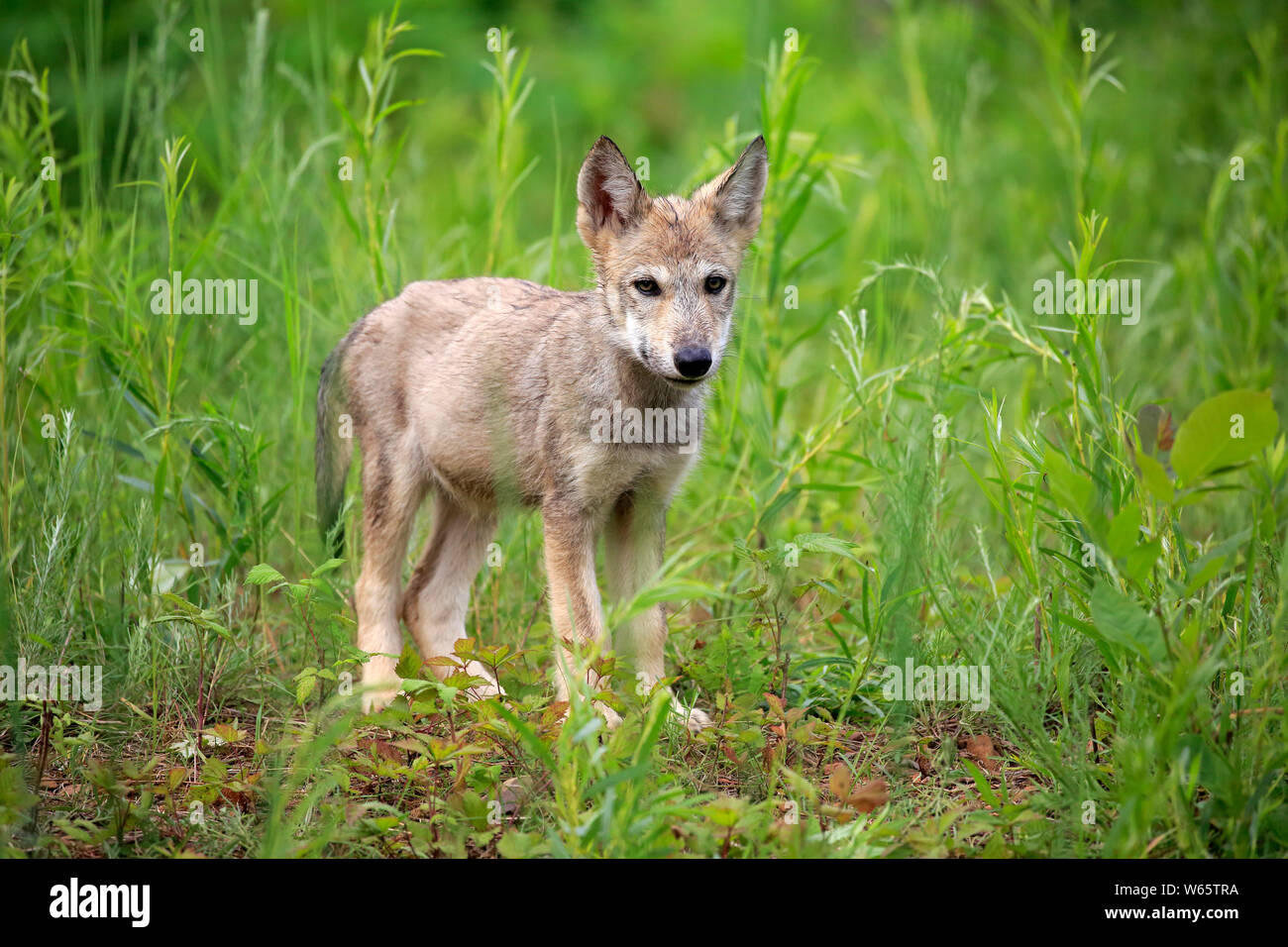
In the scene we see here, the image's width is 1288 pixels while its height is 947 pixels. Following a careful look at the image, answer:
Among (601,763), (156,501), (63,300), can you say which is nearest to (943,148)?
(601,763)

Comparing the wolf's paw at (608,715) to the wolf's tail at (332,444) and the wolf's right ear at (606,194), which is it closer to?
the wolf's tail at (332,444)

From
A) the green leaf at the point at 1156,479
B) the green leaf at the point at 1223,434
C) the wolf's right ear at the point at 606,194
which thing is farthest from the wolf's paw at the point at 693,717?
the wolf's right ear at the point at 606,194

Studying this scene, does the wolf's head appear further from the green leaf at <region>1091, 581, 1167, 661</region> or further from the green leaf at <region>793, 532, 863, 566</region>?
the green leaf at <region>1091, 581, 1167, 661</region>

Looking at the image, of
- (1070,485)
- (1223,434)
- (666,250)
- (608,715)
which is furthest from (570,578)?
(1223,434)

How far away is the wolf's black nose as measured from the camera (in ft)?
12.7

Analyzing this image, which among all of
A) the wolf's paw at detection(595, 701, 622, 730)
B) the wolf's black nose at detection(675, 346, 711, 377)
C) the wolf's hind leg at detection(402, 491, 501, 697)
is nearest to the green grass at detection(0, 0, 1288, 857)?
the wolf's hind leg at detection(402, 491, 501, 697)

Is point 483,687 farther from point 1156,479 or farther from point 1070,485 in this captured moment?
point 1156,479

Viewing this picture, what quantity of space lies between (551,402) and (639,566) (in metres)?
0.74

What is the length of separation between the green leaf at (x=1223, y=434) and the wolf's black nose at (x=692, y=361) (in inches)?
60.8

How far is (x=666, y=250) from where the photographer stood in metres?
4.19

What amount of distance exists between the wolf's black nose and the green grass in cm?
67

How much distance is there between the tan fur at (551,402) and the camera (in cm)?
419

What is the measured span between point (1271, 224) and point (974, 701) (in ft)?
11.9

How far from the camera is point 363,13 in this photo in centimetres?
1102
